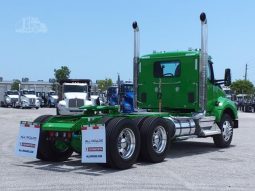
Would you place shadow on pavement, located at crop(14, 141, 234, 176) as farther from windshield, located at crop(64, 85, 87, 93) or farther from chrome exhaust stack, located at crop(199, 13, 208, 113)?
windshield, located at crop(64, 85, 87, 93)

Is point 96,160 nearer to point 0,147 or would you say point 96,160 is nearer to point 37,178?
point 37,178

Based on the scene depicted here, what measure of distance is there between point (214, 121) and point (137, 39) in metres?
3.31

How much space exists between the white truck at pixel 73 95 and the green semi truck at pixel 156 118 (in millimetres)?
15938

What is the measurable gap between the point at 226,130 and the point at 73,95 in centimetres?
1810

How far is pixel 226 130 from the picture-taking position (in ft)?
44.9

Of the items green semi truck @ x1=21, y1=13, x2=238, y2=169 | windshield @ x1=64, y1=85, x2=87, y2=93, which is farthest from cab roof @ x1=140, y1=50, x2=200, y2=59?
windshield @ x1=64, y1=85, x2=87, y2=93

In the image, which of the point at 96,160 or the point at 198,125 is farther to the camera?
the point at 198,125

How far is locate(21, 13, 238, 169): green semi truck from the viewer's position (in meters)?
9.48

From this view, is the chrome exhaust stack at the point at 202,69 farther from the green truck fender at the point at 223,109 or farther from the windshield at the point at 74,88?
the windshield at the point at 74,88

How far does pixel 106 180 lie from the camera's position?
825 cm

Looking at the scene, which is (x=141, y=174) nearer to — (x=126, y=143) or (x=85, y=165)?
(x=126, y=143)

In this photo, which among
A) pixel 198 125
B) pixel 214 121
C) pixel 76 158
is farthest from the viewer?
pixel 214 121

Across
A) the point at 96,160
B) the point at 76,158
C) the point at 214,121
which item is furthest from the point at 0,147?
the point at 214,121

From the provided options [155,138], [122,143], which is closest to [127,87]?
[155,138]
